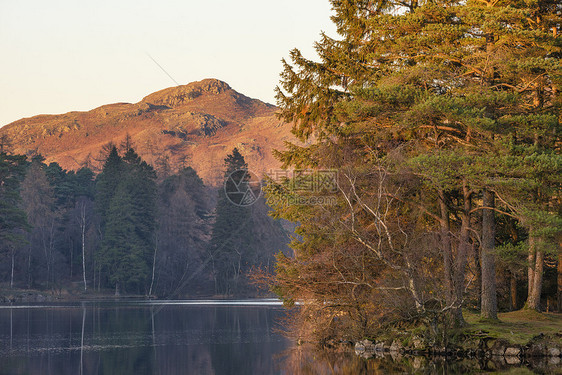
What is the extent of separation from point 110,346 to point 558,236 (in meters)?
17.0

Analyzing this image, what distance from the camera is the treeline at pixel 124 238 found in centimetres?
7106

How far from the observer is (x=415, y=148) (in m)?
23.8

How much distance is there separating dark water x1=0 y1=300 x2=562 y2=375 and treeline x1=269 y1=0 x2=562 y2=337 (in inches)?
94.1

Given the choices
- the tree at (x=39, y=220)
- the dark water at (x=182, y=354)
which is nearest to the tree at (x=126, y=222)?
the tree at (x=39, y=220)

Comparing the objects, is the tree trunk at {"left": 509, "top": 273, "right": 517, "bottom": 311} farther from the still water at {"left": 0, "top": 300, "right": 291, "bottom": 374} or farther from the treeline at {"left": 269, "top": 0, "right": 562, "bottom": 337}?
the still water at {"left": 0, "top": 300, "right": 291, "bottom": 374}

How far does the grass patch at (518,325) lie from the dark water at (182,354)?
124 centimetres


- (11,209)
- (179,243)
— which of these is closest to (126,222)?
(179,243)

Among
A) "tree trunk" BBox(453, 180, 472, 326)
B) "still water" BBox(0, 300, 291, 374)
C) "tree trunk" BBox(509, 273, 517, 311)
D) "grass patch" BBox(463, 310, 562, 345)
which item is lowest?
"still water" BBox(0, 300, 291, 374)

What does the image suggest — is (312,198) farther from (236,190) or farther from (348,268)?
(236,190)

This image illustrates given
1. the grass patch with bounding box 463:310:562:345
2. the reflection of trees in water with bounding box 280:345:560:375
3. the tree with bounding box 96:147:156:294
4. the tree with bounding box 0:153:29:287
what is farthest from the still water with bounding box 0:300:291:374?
the tree with bounding box 96:147:156:294

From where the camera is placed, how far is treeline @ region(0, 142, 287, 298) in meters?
71.1

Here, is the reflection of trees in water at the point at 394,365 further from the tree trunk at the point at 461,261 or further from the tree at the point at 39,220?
the tree at the point at 39,220

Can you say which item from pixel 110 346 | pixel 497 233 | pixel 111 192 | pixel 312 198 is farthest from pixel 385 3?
pixel 111 192

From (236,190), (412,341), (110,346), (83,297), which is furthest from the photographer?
(236,190)
